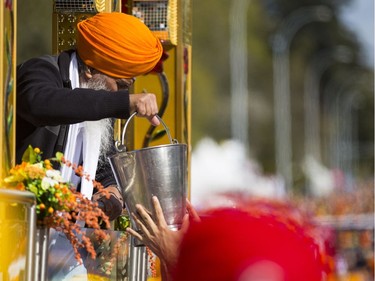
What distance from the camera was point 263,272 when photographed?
2650 mm

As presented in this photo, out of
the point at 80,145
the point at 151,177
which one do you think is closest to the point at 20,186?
the point at 151,177

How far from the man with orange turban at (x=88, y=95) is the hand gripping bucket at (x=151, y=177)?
19 centimetres

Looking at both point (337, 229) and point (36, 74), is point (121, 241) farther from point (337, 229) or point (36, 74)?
point (337, 229)

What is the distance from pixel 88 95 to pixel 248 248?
270cm

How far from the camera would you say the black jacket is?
530 cm

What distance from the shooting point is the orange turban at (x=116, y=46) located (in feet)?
19.0

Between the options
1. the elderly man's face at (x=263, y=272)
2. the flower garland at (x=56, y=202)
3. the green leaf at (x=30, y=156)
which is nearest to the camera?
the elderly man's face at (x=263, y=272)

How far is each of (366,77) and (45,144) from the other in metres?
66.0

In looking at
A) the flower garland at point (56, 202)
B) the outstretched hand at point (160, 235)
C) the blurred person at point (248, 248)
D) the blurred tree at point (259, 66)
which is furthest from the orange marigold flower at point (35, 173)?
the blurred tree at point (259, 66)

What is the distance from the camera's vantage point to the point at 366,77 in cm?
7094

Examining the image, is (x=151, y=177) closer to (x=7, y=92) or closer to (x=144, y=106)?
(x=144, y=106)

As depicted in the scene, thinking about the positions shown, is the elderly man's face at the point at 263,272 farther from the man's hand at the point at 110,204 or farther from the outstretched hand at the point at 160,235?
the man's hand at the point at 110,204

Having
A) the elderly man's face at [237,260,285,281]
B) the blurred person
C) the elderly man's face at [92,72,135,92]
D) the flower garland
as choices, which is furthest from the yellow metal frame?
the elderly man's face at [237,260,285,281]

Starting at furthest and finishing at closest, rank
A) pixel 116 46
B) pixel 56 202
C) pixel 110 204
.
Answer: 1. pixel 116 46
2. pixel 110 204
3. pixel 56 202
